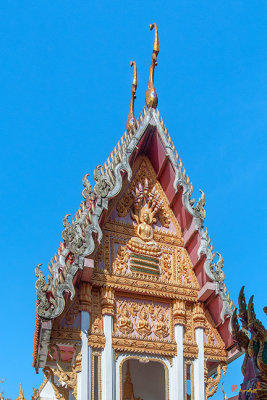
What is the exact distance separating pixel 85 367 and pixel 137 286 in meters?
2.17

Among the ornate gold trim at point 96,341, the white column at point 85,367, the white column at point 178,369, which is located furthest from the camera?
the white column at point 178,369

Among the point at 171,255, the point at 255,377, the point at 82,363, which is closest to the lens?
the point at 255,377

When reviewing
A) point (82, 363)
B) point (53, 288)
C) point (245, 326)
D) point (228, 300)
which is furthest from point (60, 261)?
point (245, 326)

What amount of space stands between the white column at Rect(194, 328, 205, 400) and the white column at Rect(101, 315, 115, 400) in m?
2.00

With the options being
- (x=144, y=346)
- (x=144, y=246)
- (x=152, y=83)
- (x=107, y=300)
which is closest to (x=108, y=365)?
(x=144, y=346)

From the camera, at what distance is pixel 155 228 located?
47.2 ft

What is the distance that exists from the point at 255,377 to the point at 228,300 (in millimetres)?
7352

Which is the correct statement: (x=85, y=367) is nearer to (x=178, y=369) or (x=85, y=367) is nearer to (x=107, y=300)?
(x=107, y=300)

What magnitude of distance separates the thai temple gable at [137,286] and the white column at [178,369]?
20mm

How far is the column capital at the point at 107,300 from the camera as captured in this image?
1266 cm

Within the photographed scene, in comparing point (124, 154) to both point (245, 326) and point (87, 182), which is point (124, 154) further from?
point (245, 326)

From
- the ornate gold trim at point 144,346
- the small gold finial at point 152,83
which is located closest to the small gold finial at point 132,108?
the small gold finial at point 152,83

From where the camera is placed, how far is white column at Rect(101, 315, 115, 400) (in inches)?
471

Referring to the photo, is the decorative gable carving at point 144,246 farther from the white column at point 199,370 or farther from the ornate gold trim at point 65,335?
the ornate gold trim at point 65,335
